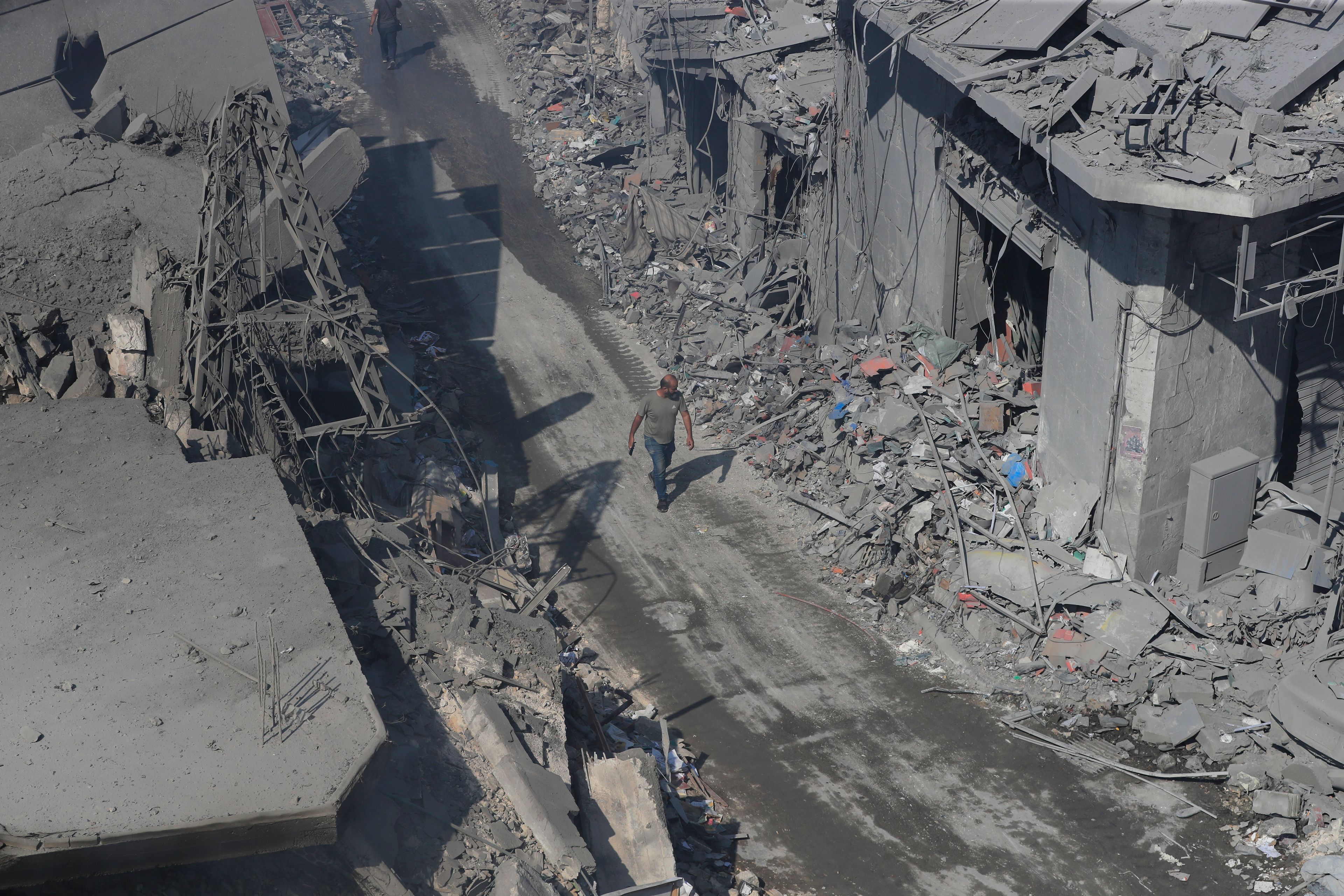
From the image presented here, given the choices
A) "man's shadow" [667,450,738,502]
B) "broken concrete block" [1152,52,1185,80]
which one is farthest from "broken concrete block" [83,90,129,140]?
"broken concrete block" [1152,52,1185,80]

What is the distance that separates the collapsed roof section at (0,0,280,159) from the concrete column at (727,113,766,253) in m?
8.72

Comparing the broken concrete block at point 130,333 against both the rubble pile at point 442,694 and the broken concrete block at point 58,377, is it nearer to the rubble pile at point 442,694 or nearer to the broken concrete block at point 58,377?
the broken concrete block at point 58,377

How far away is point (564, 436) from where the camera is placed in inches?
551

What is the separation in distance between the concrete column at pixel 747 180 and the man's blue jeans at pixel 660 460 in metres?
5.86

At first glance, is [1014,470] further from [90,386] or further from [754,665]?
[90,386]

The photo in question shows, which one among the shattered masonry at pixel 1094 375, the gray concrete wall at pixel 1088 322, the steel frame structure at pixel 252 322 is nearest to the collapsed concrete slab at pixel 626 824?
the shattered masonry at pixel 1094 375

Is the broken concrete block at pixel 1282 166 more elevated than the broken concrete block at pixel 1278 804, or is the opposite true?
the broken concrete block at pixel 1282 166

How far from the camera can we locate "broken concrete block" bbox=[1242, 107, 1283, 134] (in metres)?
8.36

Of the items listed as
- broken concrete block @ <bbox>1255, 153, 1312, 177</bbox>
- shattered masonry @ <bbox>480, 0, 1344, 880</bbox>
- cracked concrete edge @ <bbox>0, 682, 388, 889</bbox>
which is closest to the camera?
cracked concrete edge @ <bbox>0, 682, 388, 889</bbox>

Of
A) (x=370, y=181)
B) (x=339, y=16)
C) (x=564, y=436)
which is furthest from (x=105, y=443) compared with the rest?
(x=339, y=16)

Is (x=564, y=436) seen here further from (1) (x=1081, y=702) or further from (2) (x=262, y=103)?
(1) (x=1081, y=702)

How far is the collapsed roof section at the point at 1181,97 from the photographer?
8148 millimetres

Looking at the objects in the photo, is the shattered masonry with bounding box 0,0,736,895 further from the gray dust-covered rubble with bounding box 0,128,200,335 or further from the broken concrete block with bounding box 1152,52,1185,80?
the broken concrete block with bounding box 1152,52,1185,80

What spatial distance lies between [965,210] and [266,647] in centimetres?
895
